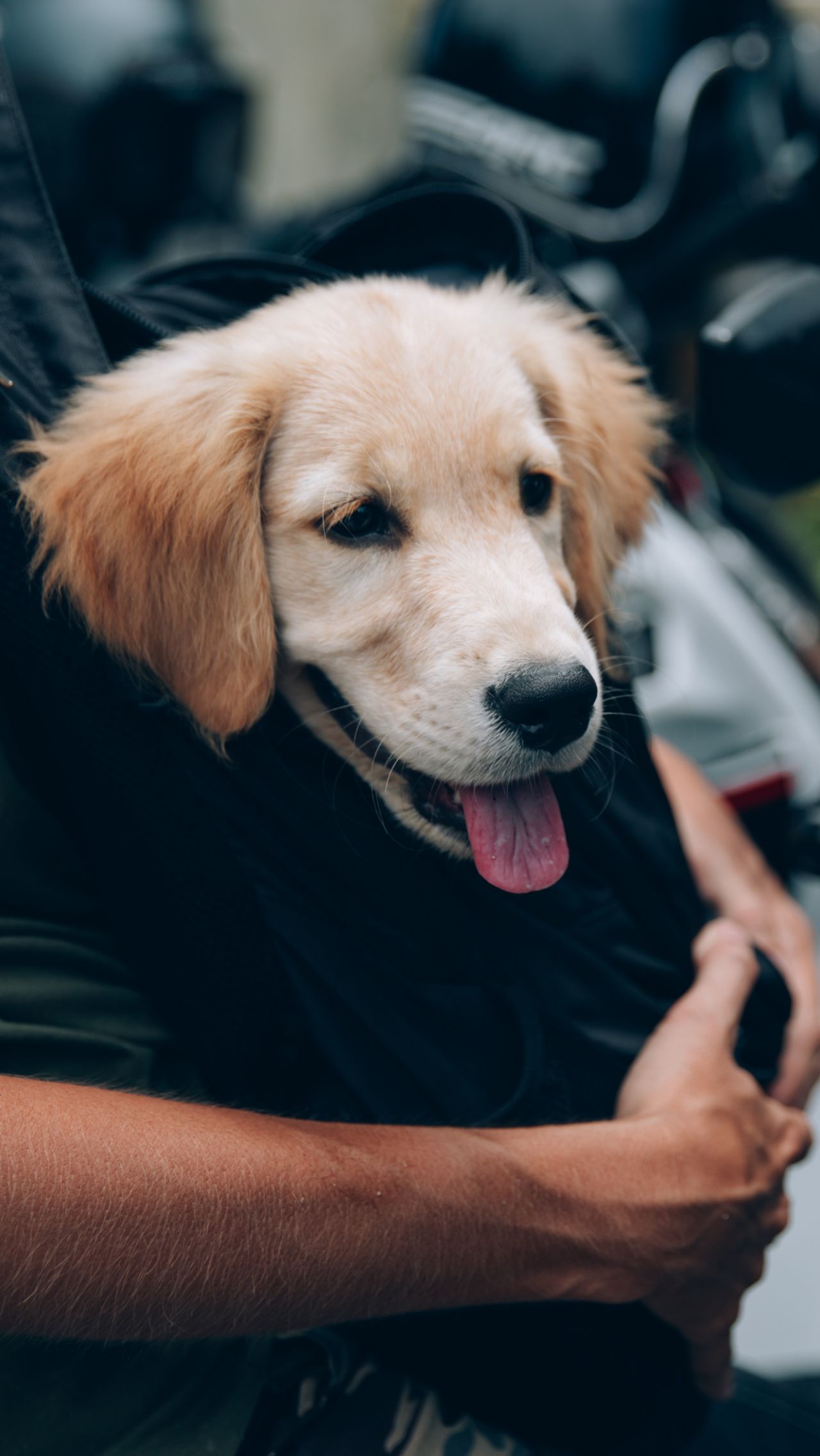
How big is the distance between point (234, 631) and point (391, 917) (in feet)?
1.16

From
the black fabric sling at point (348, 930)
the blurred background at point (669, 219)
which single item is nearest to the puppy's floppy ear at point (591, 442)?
the blurred background at point (669, 219)

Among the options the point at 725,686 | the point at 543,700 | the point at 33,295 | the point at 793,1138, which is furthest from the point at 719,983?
the point at 33,295

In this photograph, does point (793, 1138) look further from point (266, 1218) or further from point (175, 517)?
point (175, 517)

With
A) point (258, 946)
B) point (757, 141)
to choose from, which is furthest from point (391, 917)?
point (757, 141)

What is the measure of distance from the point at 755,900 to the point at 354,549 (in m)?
0.76

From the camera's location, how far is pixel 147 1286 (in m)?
0.90

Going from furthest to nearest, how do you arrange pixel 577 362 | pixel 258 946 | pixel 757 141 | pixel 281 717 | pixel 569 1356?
pixel 757 141 < pixel 577 362 < pixel 281 717 < pixel 569 1356 < pixel 258 946

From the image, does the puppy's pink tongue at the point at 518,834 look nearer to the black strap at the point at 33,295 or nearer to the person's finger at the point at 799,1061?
the person's finger at the point at 799,1061

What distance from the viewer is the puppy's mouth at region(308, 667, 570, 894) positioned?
1.18 metres

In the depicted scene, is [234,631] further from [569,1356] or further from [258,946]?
[569,1356]

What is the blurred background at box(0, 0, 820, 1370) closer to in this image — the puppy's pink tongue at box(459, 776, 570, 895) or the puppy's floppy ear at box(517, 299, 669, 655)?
the puppy's floppy ear at box(517, 299, 669, 655)

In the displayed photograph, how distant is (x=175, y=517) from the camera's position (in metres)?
1.28

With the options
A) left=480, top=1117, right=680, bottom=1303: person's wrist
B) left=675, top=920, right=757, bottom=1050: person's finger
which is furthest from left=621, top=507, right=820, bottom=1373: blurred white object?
left=480, top=1117, right=680, bottom=1303: person's wrist

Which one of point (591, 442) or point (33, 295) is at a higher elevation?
point (33, 295)
